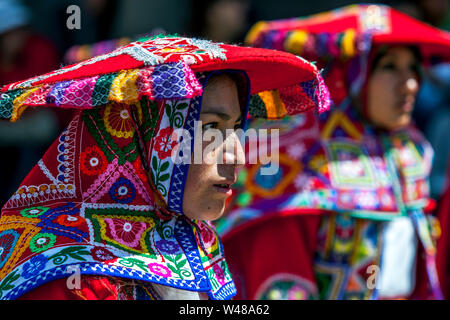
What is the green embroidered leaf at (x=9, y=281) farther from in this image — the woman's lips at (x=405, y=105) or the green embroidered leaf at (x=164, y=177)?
the woman's lips at (x=405, y=105)

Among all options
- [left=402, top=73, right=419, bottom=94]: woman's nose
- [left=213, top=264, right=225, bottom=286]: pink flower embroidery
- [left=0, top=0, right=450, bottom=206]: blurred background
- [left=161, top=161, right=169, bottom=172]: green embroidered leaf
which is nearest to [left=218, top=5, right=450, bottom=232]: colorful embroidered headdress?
[left=402, top=73, right=419, bottom=94]: woman's nose

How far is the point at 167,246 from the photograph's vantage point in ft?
6.72

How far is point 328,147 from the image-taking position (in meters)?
3.58

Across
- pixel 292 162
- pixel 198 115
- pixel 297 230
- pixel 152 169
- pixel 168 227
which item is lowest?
pixel 297 230

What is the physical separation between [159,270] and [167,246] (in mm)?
108

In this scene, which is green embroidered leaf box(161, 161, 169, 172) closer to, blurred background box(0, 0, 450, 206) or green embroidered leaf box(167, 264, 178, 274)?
green embroidered leaf box(167, 264, 178, 274)

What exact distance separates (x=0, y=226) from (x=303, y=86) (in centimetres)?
102

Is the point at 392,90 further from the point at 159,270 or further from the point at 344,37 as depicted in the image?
the point at 159,270

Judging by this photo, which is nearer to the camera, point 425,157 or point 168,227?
point 168,227

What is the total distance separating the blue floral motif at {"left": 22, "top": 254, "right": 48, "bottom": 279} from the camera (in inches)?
71.2

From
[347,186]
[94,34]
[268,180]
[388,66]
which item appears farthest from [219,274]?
[94,34]

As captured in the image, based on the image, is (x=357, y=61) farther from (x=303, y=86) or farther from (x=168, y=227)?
(x=168, y=227)

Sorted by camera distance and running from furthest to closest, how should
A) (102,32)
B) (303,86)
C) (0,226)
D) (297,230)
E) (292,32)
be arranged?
(102,32)
(292,32)
(297,230)
(303,86)
(0,226)
